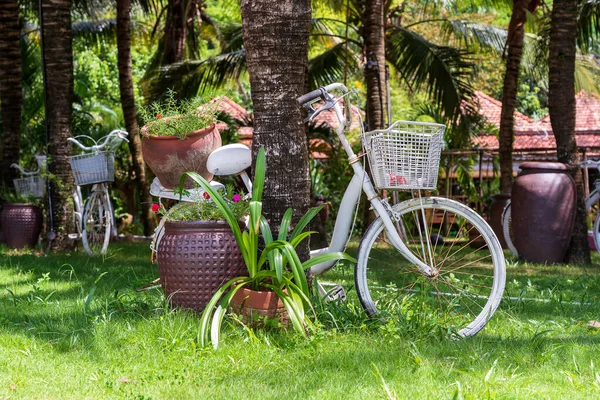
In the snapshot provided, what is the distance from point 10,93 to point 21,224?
8.06 ft

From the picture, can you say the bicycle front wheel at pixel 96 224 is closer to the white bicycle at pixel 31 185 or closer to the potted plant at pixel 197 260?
the white bicycle at pixel 31 185

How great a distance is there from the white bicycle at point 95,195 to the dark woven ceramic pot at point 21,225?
3.55ft

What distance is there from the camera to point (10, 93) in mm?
11805

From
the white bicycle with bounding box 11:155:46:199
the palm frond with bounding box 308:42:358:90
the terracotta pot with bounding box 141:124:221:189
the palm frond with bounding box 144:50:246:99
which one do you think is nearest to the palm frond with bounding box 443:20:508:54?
the palm frond with bounding box 308:42:358:90

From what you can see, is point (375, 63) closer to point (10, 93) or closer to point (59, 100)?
point (59, 100)

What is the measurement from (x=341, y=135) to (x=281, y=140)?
0.35 meters

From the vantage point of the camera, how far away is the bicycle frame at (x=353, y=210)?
4613 mm

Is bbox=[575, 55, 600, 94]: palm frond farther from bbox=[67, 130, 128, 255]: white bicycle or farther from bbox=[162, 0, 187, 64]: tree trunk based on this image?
bbox=[67, 130, 128, 255]: white bicycle

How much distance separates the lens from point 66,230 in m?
9.57

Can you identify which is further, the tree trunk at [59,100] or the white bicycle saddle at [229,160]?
the tree trunk at [59,100]

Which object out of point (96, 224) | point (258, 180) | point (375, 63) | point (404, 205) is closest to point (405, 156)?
point (404, 205)

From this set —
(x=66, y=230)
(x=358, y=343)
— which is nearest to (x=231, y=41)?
(x=66, y=230)

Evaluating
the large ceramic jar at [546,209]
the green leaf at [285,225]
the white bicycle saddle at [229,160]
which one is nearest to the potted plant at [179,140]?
the white bicycle saddle at [229,160]

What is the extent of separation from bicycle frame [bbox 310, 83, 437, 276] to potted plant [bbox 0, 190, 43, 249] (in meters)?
6.49
